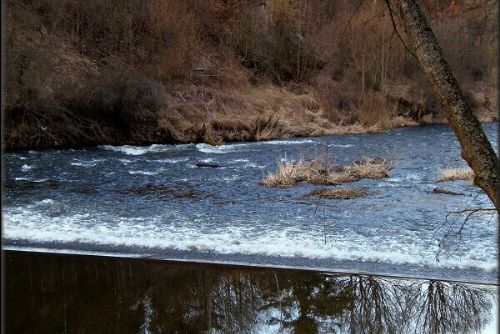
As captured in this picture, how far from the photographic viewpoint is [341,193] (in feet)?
45.7

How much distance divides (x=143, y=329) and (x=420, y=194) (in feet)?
32.5

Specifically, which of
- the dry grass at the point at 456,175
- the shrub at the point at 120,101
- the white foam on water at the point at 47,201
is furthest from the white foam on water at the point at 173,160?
the dry grass at the point at 456,175

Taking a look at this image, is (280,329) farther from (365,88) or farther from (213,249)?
(365,88)

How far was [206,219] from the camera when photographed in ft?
37.0

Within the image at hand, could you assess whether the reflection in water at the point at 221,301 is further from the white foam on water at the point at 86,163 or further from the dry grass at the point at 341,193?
the white foam on water at the point at 86,163

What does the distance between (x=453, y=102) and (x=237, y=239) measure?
644 cm

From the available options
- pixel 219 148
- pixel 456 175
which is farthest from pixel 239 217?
pixel 219 148

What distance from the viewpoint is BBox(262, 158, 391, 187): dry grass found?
15.4m

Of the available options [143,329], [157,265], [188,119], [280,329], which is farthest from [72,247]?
[188,119]

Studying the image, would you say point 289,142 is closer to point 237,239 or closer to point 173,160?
point 173,160

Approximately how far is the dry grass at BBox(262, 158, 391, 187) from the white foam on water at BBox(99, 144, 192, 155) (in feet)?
27.2

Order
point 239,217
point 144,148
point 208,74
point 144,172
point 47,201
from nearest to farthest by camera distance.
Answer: point 239,217 → point 47,201 → point 144,172 → point 144,148 → point 208,74

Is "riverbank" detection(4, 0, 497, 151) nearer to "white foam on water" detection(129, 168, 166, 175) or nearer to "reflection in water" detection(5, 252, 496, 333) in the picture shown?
"white foam on water" detection(129, 168, 166, 175)

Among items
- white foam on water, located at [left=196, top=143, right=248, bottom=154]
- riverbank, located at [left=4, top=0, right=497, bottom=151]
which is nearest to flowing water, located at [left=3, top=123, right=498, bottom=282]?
white foam on water, located at [left=196, top=143, right=248, bottom=154]
